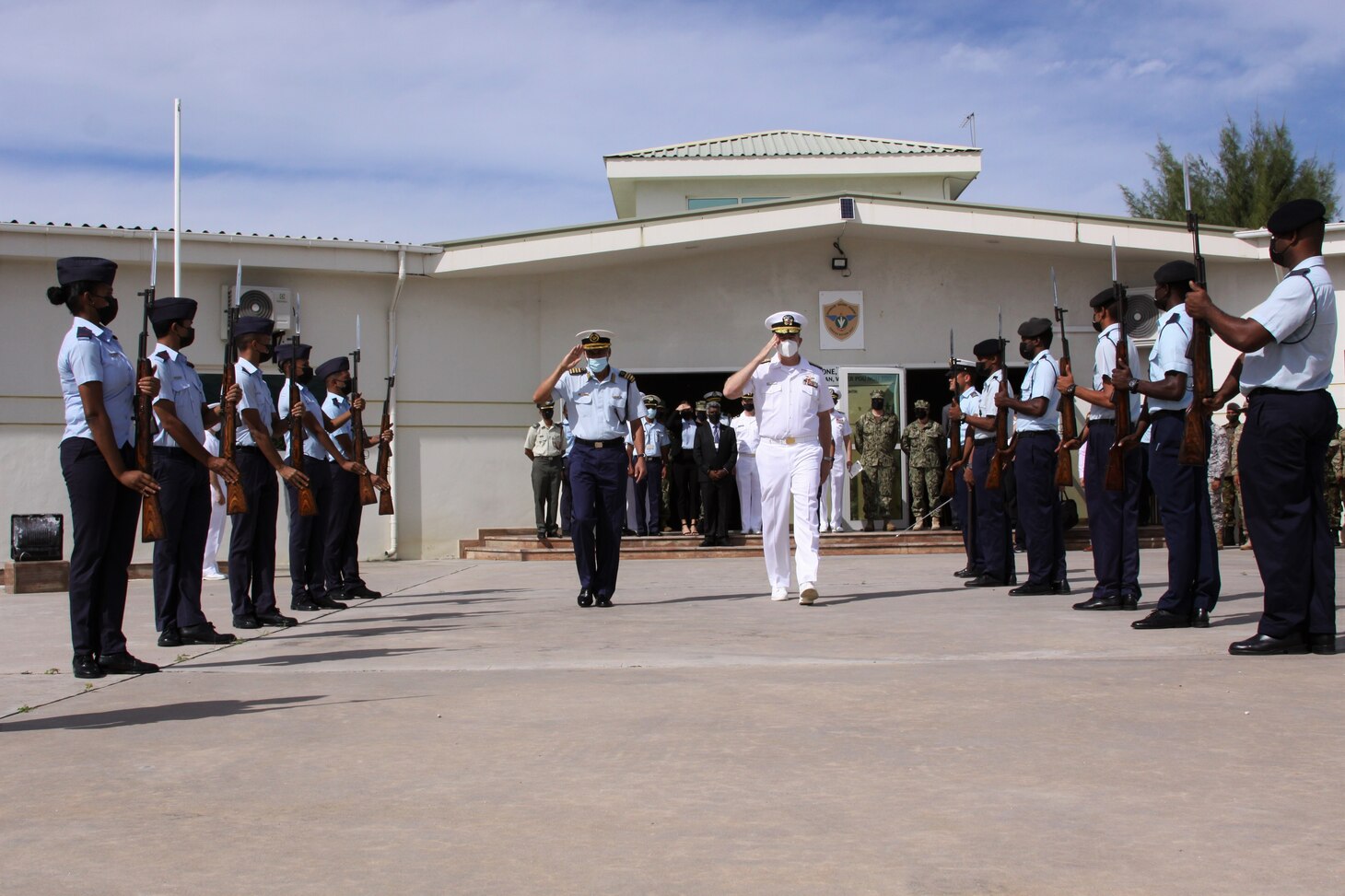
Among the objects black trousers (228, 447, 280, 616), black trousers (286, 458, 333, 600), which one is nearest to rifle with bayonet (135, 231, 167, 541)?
black trousers (228, 447, 280, 616)

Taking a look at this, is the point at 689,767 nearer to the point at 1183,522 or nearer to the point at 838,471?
the point at 1183,522

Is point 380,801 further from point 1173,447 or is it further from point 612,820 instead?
point 1173,447

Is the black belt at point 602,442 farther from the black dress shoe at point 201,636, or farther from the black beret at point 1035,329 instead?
the black dress shoe at point 201,636

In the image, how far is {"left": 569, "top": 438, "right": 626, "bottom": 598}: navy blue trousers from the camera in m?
10.1

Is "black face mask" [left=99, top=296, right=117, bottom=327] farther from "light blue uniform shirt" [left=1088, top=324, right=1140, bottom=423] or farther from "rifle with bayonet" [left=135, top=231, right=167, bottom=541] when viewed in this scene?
"light blue uniform shirt" [left=1088, top=324, right=1140, bottom=423]

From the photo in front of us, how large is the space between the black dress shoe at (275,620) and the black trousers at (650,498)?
10.2 m

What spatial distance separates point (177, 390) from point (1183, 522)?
5591 mm

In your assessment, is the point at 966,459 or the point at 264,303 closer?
the point at 966,459

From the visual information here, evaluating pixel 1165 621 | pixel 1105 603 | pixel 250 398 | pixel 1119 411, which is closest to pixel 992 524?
pixel 1105 603

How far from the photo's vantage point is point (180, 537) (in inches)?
308

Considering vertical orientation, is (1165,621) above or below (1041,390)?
below

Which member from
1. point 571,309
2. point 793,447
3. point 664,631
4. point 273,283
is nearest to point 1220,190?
point 571,309

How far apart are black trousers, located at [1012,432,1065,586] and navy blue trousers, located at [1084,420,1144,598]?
113cm

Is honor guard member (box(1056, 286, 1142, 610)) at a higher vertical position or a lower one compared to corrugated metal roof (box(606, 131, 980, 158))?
lower
